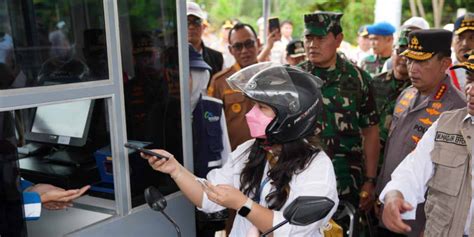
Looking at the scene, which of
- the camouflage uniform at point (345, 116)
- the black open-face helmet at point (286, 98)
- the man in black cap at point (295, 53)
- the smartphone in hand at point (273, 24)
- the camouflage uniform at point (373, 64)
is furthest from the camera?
the camouflage uniform at point (373, 64)

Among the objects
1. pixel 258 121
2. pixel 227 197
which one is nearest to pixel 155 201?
→ pixel 227 197

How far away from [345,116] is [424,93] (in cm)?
52

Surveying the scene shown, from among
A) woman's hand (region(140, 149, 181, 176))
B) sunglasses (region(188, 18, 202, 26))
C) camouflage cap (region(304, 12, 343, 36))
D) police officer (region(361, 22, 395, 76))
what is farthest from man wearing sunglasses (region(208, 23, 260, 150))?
police officer (region(361, 22, 395, 76))

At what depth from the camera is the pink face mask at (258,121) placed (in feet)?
6.23

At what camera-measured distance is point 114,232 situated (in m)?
2.18

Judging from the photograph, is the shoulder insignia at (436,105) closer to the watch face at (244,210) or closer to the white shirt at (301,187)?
the white shirt at (301,187)

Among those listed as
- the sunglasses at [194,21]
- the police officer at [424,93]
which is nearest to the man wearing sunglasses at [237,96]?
the sunglasses at [194,21]

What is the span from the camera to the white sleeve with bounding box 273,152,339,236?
1783mm

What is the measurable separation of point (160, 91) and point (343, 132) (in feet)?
4.41

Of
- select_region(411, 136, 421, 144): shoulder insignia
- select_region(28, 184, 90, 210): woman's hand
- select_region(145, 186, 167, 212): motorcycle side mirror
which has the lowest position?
select_region(411, 136, 421, 144): shoulder insignia

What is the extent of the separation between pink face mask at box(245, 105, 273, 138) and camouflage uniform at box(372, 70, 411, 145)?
85.9 inches

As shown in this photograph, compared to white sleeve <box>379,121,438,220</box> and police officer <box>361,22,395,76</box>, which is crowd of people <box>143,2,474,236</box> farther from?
police officer <box>361,22,395,76</box>

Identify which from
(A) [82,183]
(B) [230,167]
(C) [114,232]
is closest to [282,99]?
(B) [230,167]

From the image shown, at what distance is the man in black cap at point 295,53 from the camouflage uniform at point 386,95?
1468 mm
